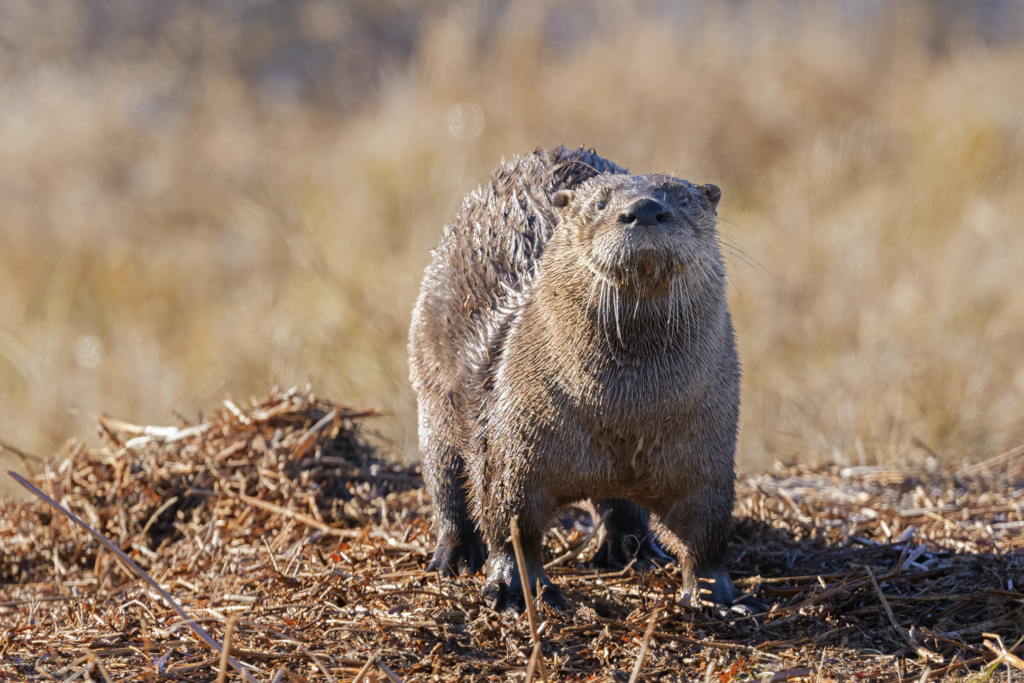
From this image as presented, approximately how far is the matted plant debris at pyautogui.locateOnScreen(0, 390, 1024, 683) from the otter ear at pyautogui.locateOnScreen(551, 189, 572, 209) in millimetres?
1275

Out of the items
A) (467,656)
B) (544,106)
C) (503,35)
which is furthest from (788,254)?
(467,656)

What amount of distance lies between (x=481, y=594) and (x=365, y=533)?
664mm

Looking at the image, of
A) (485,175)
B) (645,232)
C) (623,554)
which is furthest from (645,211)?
(485,175)

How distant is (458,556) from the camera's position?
3.79m

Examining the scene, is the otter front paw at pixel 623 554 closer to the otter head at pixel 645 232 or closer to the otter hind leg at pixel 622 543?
the otter hind leg at pixel 622 543

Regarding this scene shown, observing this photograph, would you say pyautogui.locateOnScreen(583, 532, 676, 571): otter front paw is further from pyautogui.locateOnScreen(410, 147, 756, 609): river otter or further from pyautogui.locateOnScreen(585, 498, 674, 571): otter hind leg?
pyautogui.locateOnScreen(410, 147, 756, 609): river otter

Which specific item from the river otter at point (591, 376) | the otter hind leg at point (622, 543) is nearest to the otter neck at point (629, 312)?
the river otter at point (591, 376)

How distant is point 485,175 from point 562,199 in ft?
22.8

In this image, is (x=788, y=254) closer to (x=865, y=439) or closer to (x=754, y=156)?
(x=754, y=156)

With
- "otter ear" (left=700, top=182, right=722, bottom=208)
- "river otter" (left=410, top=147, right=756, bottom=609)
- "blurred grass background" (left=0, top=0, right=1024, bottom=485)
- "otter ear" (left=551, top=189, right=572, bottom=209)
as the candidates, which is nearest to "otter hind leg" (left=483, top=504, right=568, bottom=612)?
"river otter" (left=410, top=147, right=756, bottom=609)

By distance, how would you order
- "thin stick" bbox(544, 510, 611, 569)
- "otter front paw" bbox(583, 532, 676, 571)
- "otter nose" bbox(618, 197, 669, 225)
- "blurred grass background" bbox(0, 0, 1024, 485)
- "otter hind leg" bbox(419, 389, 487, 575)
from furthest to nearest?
"blurred grass background" bbox(0, 0, 1024, 485) → "otter front paw" bbox(583, 532, 676, 571) → "otter hind leg" bbox(419, 389, 487, 575) → "thin stick" bbox(544, 510, 611, 569) → "otter nose" bbox(618, 197, 669, 225)

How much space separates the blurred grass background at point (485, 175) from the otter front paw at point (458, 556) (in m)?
2.51

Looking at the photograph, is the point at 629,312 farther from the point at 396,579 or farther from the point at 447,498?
the point at 396,579

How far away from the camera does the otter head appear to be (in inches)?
112
